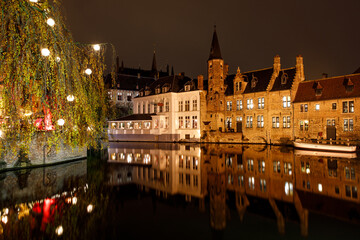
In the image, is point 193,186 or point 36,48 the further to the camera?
point 193,186

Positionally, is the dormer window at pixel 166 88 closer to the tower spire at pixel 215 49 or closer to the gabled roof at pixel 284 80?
the tower spire at pixel 215 49

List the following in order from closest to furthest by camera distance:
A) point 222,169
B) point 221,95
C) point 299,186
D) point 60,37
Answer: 1. point 60,37
2. point 299,186
3. point 222,169
4. point 221,95

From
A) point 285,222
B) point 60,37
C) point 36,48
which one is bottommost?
point 285,222

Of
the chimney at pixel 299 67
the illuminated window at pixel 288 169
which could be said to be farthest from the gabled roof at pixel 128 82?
the illuminated window at pixel 288 169

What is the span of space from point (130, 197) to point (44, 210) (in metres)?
3.04

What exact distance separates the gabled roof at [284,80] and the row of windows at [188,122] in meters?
13.1

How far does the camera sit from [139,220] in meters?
8.03

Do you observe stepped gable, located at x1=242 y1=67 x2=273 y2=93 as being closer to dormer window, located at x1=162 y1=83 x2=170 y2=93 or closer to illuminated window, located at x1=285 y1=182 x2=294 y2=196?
dormer window, located at x1=162 y1=83 x2=170 y2=93

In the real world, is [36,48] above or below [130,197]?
above

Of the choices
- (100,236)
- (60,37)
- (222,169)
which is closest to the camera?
(100,236)

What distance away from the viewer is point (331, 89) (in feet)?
106

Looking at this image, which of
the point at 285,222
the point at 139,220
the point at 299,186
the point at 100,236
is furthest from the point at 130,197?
the point at 299,186

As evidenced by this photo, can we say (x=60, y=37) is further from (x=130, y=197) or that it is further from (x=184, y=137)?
(x=184, y=137)

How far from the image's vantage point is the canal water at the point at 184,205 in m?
7.10
